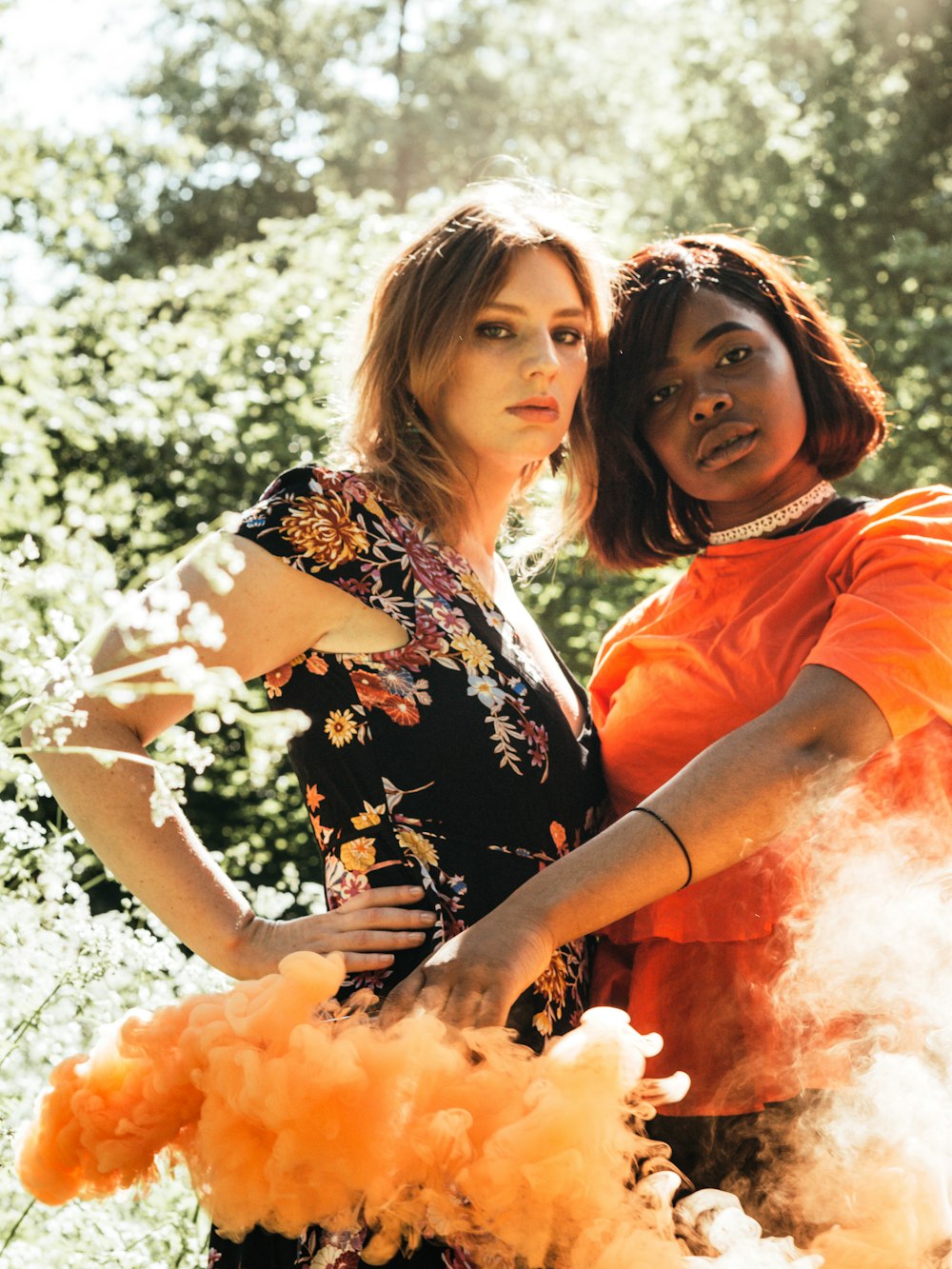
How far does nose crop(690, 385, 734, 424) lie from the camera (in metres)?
2.25

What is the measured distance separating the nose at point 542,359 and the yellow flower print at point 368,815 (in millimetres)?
912

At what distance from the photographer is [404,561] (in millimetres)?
2018

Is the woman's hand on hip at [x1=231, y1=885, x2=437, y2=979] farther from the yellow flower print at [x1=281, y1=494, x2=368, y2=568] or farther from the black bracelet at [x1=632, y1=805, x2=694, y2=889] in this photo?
the yellow flower print at [x1=281, y1=494, x2=368, y2=568]

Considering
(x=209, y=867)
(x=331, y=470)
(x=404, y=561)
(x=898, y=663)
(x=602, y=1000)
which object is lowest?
(x=602, y=1000)

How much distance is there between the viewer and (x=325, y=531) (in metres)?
1.96

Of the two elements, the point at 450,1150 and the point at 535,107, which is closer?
the point at 450,1150

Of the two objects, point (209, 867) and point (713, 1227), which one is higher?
point (209, 867)

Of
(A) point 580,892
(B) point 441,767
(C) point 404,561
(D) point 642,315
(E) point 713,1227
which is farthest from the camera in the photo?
(D) point 642,315

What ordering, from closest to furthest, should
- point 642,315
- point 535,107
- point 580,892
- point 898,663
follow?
point 580,892
point 898,663
point 642,315
point 535,107

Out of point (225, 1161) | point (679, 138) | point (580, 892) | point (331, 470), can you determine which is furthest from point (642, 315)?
point (679, 138)

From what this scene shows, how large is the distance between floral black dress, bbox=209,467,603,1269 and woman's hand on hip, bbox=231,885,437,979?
0.14 ft

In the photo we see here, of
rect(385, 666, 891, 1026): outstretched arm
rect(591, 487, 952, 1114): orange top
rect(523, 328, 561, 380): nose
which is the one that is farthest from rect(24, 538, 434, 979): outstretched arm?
rect(523, 328, 561, 380): nose

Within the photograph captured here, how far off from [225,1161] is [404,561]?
3.22 feet

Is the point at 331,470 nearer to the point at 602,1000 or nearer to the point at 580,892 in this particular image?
the point at 580,892
